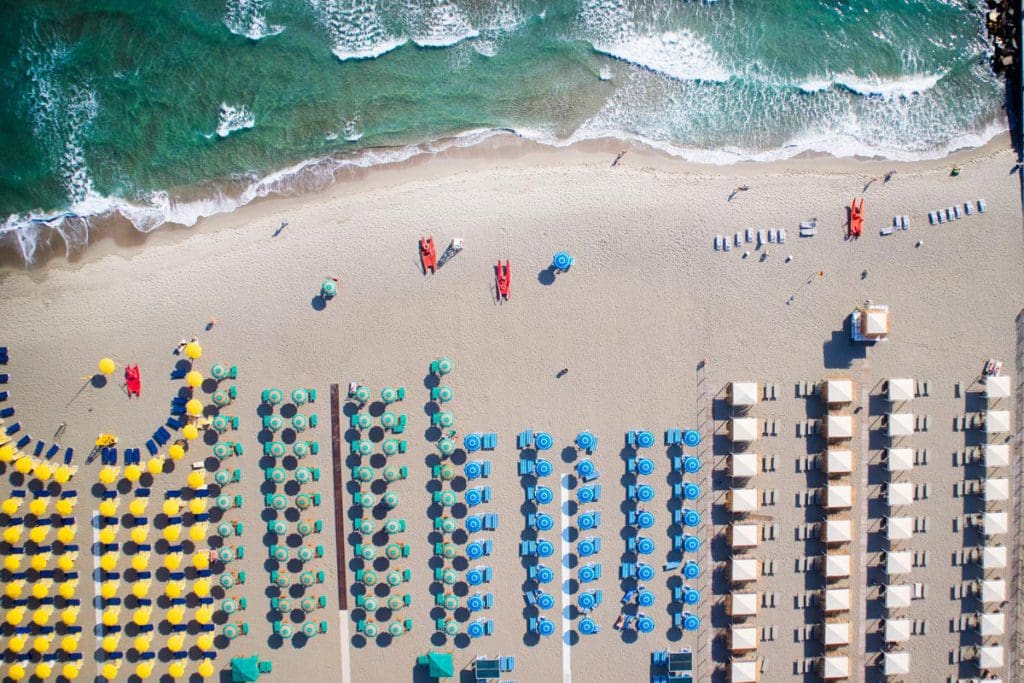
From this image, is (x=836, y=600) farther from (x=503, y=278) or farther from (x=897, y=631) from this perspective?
(x=503, y=278)

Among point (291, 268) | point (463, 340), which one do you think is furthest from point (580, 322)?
point (291, 268)

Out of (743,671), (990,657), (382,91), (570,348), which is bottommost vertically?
(743,671)

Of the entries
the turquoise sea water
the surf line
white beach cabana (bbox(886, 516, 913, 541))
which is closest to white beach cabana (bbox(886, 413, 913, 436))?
white beach cabana (bbox(886, 516, 913, 541))

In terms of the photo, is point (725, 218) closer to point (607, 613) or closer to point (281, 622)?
point (607, 613)

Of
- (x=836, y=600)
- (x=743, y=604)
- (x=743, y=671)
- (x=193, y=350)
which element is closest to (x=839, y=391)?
(x=836, y=600)

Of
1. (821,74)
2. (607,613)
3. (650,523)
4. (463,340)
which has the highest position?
(821,74)

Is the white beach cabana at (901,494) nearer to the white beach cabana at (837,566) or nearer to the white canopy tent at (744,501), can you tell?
the white beach cabana at (837,566)

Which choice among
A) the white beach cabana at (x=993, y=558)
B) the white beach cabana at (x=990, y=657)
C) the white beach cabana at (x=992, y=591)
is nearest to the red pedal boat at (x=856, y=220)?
the white beach cabana at (x=993, y=558)
